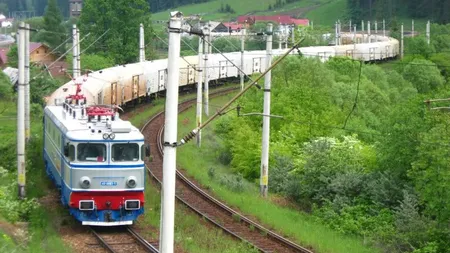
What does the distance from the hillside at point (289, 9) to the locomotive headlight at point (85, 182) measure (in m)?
129

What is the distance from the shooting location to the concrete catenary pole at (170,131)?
11812 mm

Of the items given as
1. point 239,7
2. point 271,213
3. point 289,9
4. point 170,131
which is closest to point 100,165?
point 271,213

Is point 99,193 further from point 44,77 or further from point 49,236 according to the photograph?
point 44,77

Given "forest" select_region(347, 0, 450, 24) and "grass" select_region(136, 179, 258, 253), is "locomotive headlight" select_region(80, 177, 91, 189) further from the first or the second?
"forest" select_region(347, 0, 450, 24)

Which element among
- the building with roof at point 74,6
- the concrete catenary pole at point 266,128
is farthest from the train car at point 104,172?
the building with roof at point 74,6

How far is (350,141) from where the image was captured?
28328 mm

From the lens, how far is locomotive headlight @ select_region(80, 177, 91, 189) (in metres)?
20.0

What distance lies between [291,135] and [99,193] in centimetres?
1382

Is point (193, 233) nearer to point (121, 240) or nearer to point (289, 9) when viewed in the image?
point (121, 240)

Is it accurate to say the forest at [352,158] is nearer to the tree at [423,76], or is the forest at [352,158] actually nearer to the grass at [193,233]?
the grass at [193,233]

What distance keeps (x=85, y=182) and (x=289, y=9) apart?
159 metres

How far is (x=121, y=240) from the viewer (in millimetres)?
20062

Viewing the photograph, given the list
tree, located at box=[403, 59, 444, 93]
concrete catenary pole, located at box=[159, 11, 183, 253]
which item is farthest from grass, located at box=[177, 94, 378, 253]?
tree, located at box=[403, 59, 444, 93]

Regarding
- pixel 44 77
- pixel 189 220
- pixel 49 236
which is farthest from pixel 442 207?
pixel 44 77
